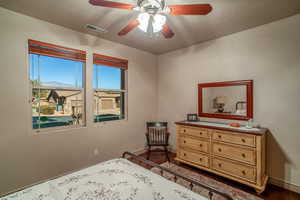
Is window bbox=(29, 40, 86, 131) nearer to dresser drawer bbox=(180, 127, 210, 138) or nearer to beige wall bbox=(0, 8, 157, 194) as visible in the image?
beige wall bbox=(0, 8, 157, 194)

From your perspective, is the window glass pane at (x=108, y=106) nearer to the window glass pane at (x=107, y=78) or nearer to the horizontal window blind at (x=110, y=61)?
the window glass pane at (x=107, y=78)

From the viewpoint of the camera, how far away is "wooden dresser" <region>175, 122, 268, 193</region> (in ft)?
6.78

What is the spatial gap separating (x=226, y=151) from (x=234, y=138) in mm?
259

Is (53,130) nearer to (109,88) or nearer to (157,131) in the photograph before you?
(109,88)

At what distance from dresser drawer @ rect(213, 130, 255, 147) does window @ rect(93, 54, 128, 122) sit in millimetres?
2019

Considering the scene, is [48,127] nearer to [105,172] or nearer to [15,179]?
[15,179]

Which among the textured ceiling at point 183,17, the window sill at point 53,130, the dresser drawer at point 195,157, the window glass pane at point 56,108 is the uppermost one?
the textured ceiling at point 183,17

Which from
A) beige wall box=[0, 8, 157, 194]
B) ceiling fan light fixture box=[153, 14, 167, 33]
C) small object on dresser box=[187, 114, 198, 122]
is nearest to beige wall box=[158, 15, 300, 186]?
small object on dresser box=[187, 114, 198, 122]

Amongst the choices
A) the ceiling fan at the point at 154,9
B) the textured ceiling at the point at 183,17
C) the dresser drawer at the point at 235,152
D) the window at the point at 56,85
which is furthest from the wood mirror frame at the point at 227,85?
the window at the point at 56,85

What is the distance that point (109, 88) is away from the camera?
10.3 ft

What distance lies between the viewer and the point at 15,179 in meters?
2.02

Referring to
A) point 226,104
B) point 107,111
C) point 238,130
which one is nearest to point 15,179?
point 107,111

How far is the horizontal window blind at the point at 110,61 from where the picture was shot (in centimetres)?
285

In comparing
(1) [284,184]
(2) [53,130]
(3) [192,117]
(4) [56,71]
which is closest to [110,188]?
Result: (2) [53,130]
